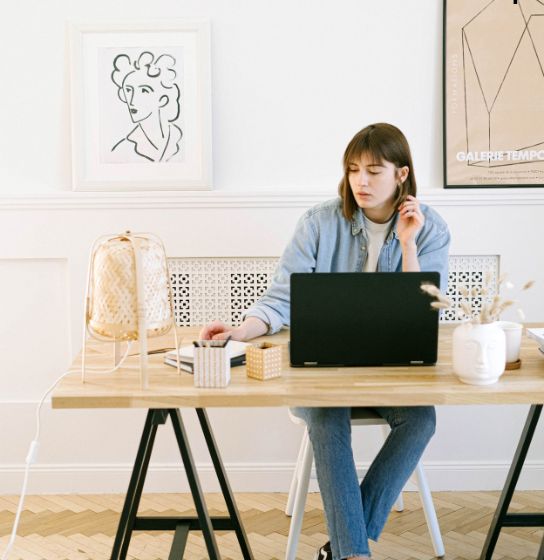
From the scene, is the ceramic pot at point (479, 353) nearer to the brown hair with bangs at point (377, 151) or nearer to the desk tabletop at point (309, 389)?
the desk tabletop at point (309, 389)

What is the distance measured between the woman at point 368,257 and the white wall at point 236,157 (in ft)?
1.33

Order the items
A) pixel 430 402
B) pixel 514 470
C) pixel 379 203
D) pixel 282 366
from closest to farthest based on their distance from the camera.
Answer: pixel 430 402
pixel 282 366
pixel 514 470
pixel 379 203

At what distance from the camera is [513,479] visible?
7.18 feet

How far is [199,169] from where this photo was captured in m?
2.76

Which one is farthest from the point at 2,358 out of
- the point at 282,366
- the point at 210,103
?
the point at 282,366

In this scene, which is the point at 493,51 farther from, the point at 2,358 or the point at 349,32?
the point at 2,358

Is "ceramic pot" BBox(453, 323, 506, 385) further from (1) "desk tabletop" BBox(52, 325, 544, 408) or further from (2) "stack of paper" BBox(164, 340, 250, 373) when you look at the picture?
(2) "stack of paper" BBox(164, 340, 250, 373)

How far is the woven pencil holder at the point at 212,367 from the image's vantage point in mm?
1681

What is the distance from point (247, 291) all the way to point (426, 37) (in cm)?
110

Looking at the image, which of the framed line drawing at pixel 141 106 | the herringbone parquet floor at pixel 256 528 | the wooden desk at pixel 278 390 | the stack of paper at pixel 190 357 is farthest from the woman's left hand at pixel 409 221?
the herringbone parquet floor at pixel 256 528

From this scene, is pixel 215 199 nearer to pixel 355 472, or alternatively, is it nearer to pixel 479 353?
pixel 355 472

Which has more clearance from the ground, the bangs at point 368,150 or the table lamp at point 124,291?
the bangs at point 368,150

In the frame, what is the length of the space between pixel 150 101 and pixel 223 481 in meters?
1.34

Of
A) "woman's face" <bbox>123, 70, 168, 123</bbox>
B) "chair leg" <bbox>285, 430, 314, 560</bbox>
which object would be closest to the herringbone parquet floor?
"chair leg" <bbox>285, 430, 314, 560</bbox>
